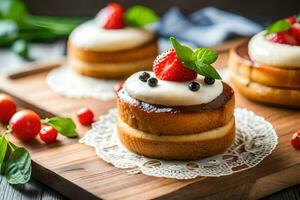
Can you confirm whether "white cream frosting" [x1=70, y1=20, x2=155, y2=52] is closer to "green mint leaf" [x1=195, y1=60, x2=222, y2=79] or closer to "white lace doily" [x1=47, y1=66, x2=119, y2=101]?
"white lace doily" [x1=47, y1=66, x2=119, y2=101]

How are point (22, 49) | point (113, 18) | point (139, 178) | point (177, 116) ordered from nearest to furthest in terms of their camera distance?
point (139, 178)
point (177, 116)
point (113, 18)
point (22, 49)

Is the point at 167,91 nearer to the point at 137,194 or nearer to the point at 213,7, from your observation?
the point at 137,194

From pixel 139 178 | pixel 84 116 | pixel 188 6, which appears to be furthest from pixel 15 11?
pixel 139 178

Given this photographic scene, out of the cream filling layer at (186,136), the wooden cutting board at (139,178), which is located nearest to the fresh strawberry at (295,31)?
the wooden cutting board at (139,178)

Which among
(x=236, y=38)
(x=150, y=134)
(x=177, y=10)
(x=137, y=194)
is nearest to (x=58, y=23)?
(x=177, y=10)

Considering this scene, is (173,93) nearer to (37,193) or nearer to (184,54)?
(184,54)

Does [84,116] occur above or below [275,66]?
below
